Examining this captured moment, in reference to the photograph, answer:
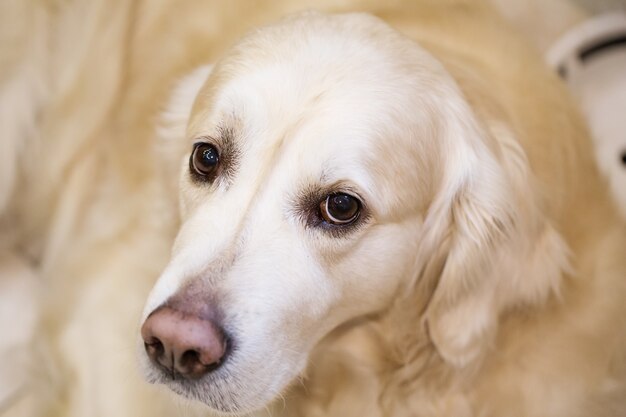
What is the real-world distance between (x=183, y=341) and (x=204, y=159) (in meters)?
0.41

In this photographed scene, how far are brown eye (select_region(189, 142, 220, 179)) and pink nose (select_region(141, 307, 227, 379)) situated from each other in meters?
0.34

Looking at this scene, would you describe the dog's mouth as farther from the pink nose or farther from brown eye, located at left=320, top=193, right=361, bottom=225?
brown eye, located at left=320, top=193, right=361, bottom=225

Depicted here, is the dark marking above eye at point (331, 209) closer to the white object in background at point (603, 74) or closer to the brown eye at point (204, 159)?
the brown eye at point (204, 159)

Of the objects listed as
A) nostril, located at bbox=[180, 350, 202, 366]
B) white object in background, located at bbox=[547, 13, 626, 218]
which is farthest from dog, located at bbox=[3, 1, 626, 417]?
white object in background, located at bbox=[547, 13, 626, 218]

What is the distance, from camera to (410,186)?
1431 millimetres

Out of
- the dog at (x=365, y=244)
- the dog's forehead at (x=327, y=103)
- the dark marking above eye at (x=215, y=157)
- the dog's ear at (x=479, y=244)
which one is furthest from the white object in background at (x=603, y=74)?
the dark marking above eye at (x=215, y=157)

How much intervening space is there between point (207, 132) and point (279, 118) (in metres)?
0.17

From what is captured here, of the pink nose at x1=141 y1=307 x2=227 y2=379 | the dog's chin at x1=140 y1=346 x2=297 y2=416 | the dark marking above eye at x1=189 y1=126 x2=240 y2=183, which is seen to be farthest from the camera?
the dark marking above eye at x1=189 y1=126 x2=240 y2=183

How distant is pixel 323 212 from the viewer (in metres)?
1.34

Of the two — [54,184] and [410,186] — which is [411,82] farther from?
[54,184]

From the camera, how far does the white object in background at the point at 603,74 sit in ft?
7.57

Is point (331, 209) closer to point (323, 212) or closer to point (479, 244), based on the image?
point (323, 212)

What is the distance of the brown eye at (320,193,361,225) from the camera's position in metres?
1.34

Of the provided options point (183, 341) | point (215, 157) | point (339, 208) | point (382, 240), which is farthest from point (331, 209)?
point (183, 341)
